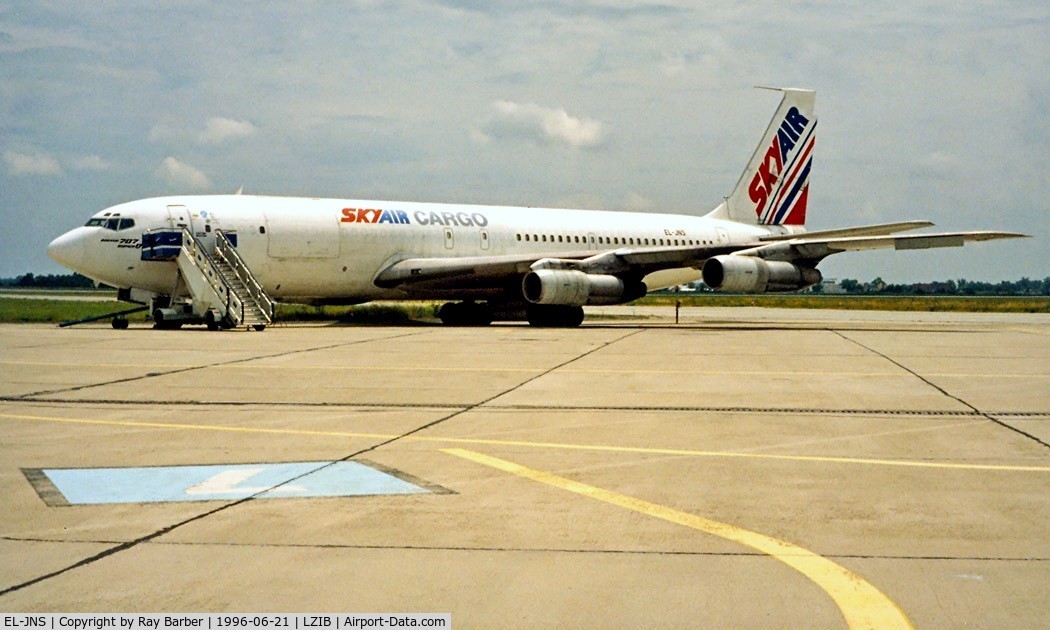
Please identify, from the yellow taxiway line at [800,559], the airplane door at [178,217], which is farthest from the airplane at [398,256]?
the yellow taxiway line at [800,559]

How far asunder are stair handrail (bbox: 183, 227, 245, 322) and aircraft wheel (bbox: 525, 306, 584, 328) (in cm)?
838

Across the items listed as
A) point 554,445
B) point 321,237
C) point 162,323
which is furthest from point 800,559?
point 321,237

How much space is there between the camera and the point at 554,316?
30.5m

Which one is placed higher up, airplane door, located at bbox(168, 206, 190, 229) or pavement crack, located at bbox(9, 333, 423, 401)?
airplane door, located at bbox(168, 206, 190, 229)

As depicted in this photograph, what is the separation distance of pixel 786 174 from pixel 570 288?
562 inches

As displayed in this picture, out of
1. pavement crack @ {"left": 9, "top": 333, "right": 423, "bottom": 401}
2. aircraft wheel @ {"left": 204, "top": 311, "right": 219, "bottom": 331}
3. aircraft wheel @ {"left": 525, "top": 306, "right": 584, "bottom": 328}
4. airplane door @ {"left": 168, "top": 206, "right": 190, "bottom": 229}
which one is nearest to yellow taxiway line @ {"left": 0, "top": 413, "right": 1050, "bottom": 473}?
pavement crack @ {"left": 9, "top": 333, "right": 423, "bottom": 401}

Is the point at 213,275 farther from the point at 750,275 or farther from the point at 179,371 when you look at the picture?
the point at 750,275

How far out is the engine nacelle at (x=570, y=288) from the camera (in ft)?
93.8

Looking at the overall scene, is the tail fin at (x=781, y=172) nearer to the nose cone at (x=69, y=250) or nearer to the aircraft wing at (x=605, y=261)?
the aircraft wing at (x=605, y=261)

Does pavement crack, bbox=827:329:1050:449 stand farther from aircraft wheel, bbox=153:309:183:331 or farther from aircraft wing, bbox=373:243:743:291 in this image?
aircraft wheel, bbox=153:309:183:331

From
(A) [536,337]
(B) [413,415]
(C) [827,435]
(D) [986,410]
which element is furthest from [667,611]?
(A) [536,337]

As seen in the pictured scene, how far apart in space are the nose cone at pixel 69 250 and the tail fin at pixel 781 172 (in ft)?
73.4

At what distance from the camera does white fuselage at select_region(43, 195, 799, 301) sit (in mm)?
26672

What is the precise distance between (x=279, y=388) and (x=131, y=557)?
776cm
